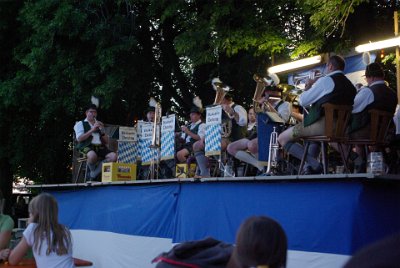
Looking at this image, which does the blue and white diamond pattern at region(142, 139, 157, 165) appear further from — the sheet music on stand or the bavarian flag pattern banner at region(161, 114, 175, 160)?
the sheet music on stand

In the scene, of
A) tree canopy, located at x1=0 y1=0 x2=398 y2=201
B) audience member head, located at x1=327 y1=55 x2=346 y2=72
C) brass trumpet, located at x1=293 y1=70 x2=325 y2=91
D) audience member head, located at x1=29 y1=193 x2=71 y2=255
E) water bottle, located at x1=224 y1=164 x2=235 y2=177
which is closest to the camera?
audience member head, located at x1=29 y1=193 x2=71 y2=255

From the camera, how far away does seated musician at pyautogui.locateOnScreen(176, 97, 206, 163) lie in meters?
10.6

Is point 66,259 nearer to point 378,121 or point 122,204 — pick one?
point 378,121

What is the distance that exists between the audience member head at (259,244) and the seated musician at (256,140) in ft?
20.8

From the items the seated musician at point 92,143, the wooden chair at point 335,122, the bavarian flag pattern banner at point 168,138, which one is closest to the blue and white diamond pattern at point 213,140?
the bavarian flag pattern banner at point 168,138

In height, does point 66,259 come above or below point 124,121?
below

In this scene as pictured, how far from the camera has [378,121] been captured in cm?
696

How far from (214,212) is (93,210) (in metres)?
3.78

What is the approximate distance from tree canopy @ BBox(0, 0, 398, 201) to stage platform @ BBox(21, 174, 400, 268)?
3654mm

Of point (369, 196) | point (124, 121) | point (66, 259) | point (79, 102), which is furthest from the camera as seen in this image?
point (124, 121)

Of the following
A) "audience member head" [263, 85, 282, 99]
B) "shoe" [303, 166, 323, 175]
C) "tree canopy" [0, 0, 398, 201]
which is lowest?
"shoe" [303, 166, 323, 175]

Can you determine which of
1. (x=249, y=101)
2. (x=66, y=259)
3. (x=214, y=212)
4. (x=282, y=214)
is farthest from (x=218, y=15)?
(x=66, y=259)

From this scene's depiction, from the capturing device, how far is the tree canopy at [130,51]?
40.8 ft

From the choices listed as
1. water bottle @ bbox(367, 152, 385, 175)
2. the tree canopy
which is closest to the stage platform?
water bottle @ bbox(367, 152, 385, 175)
